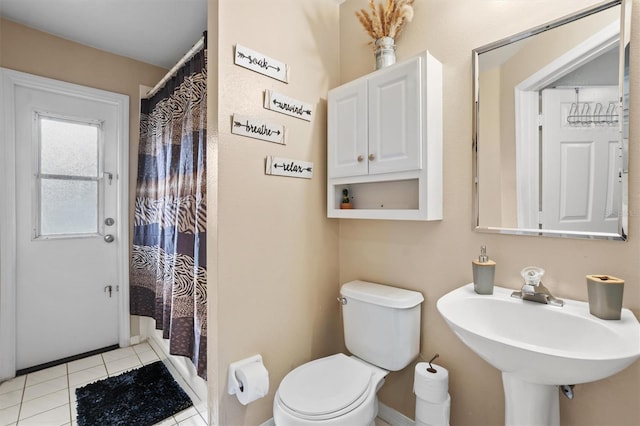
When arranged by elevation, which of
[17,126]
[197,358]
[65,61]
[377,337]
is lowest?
[197,358]

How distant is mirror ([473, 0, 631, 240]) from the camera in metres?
0.97

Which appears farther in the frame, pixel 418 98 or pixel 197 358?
pixel 197 358

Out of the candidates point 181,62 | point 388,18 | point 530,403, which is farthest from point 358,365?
point 181,62

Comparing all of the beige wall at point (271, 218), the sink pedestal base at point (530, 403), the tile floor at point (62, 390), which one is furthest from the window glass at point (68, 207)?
the sink pedestal base at point (530, 403)

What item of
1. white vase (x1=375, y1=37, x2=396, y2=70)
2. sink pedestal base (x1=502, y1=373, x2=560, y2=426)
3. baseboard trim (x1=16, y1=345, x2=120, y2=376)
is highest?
white vase (x1=375, y1=37, x2=396, y2=70)

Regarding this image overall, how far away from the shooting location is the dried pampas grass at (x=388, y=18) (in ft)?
4.65

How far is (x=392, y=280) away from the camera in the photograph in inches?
61.4

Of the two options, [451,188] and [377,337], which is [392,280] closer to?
[377,337]

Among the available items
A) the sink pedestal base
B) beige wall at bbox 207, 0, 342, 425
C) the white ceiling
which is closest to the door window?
the white ceiling

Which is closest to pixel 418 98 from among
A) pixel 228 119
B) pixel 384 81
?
pixel 384 81

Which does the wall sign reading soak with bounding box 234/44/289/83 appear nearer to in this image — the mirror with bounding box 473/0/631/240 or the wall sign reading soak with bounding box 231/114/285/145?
the wall sign reading soak with bounding box 231/114/285/145

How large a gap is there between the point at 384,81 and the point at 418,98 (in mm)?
214

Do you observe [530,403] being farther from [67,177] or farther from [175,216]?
[67,177]

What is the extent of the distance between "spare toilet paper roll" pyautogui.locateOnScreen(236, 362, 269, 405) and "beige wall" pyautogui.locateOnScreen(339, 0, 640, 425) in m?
0.72
